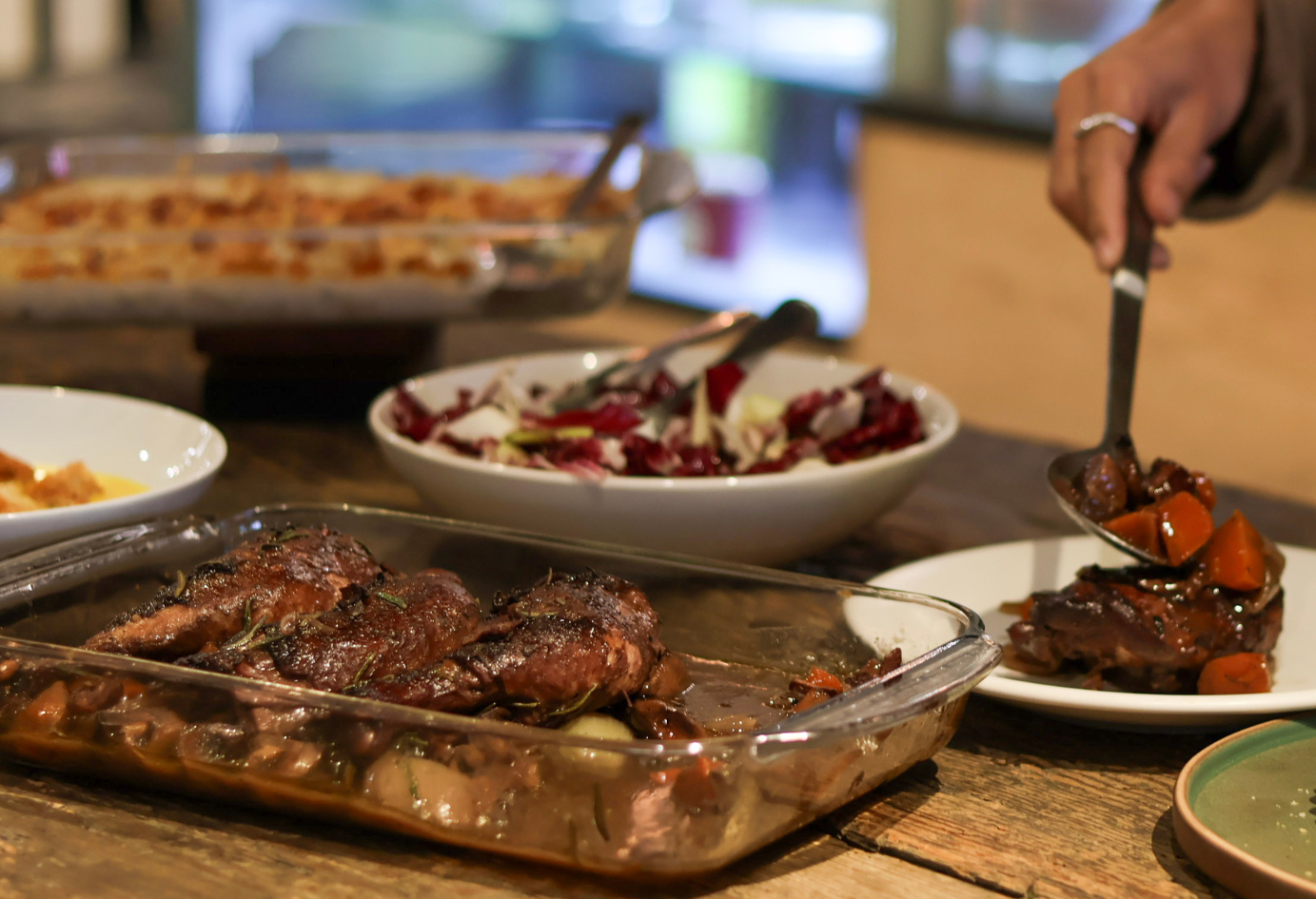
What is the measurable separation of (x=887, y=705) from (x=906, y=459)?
60 centimetres

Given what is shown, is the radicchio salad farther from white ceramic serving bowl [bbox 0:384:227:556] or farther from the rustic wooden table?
the rustic wooden table

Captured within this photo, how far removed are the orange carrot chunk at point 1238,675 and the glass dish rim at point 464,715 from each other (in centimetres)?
25

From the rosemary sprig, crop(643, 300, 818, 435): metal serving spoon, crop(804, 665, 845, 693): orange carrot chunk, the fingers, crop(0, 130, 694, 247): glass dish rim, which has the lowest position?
crop(804, 665, 845, 693): orange carrot chunk

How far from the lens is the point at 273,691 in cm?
82

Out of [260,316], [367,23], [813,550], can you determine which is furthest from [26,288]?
[367,23]

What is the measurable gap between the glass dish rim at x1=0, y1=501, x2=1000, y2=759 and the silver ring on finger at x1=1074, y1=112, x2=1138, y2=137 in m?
0.90

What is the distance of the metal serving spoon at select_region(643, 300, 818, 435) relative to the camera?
1.57 metres

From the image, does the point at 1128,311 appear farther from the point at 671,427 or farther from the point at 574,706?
the point at 574,706

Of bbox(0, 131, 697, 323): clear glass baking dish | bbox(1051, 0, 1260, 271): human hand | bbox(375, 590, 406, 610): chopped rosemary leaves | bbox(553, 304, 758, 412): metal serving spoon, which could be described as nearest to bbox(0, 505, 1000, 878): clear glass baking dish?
bbox(375, 590, 406, 610): chopped rosemary leaves

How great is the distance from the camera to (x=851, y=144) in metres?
4.84

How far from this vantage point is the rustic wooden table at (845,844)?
856 mm

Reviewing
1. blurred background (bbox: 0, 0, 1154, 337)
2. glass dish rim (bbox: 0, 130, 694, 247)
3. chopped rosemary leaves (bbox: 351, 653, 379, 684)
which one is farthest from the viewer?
blurred background (bbox: 0, 0, 1154, 337)

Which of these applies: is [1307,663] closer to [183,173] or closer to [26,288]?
[26,288]

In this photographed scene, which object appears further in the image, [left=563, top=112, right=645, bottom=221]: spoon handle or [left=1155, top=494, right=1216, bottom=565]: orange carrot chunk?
[left=563, top=112, right=645, bottom=221]: spoon handle
